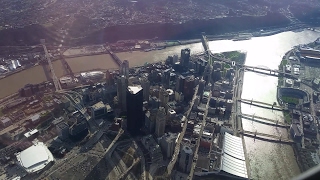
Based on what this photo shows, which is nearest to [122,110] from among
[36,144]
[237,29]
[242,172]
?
[36,144]

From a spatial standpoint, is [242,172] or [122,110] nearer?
[242,172]

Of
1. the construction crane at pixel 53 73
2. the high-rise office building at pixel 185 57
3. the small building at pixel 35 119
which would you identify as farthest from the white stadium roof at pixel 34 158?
the high-rise office building at pixel 185 57

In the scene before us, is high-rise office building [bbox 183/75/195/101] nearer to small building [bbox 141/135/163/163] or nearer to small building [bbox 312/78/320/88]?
small building [bbox 141/135/163/163]

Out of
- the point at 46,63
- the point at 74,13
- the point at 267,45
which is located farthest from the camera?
the point at 74,13

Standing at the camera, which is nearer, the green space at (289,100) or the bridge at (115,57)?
the green space at (289,100)

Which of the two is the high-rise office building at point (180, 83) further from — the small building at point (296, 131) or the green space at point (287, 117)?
the small building at point (296, 131)

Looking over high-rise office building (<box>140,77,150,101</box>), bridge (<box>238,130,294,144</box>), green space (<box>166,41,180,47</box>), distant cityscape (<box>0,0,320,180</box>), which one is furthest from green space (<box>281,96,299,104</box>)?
green space (<box>166,41,180,47</box>)

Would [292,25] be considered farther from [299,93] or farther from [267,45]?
[299,93]
